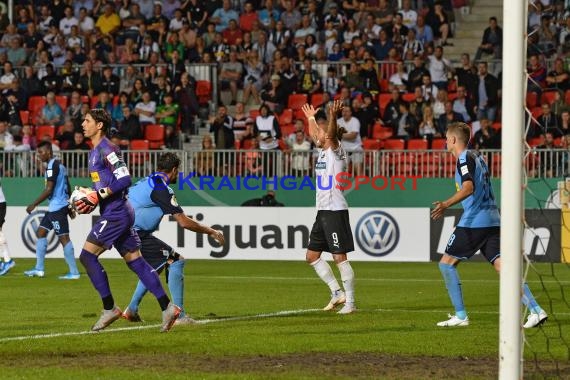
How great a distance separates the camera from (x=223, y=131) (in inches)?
1095

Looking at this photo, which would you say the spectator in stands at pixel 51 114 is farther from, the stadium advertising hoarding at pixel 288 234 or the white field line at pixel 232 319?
the white field line at pixel 232 319

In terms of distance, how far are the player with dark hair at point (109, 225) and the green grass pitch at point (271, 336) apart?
1.26 ft

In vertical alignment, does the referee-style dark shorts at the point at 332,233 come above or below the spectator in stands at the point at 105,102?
below

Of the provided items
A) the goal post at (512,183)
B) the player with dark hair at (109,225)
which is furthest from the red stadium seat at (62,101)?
the goal post at (512,183)

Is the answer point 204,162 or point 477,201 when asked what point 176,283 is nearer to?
point 477,201

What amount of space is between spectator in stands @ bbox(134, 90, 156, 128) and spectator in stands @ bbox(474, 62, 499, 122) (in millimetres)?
7954

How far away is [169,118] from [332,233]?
15.5 m

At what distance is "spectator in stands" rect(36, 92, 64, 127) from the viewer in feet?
98.3

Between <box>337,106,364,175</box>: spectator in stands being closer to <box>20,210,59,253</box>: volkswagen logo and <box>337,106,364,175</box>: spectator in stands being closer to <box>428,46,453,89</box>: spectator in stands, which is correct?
<box>428,46,453,89</box>: spectator in stands

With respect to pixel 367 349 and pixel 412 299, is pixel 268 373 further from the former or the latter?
pixel 412 299

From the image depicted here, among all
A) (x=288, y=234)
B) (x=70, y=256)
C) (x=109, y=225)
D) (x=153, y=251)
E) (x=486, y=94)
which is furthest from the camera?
(x=486, y=94)

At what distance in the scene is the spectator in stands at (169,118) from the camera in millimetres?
28766

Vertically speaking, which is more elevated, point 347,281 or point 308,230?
point 347,281

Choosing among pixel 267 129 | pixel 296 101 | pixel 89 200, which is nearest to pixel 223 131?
pixel 267 129
